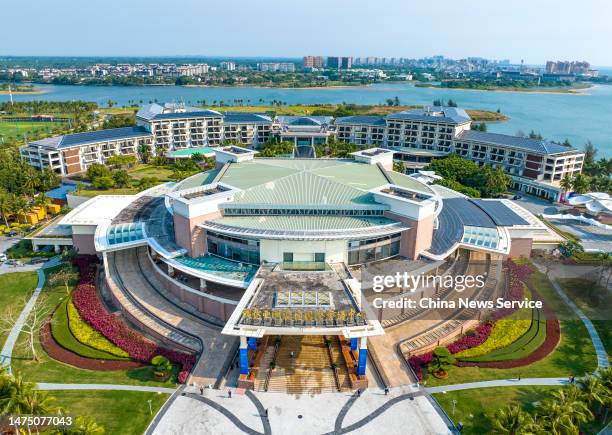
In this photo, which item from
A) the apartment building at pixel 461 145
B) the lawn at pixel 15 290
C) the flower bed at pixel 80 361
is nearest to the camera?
the flower bed at pixel 80 361

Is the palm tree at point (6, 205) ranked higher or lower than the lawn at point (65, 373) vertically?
higher

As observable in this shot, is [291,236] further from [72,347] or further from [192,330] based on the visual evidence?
[72,347]

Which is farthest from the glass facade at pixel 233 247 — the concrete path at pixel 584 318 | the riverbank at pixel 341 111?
the riverbank at pixel 341 111

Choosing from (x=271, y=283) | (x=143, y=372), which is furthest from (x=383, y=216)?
(x=143, y=372)

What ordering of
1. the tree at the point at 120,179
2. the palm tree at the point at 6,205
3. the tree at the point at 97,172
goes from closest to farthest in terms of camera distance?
the palm tree at the point at 6,205 → the tree at the point at 120,179 → the tree at the point at 97,172

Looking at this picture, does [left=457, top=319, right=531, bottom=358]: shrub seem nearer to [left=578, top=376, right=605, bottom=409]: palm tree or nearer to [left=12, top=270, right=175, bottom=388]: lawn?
[left=578, top=376, right=605, bottom=409]: palm tree

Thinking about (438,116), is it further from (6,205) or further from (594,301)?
(6,205)

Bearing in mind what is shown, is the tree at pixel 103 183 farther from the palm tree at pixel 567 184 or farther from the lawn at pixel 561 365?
the palm tree at pixel 567 184
